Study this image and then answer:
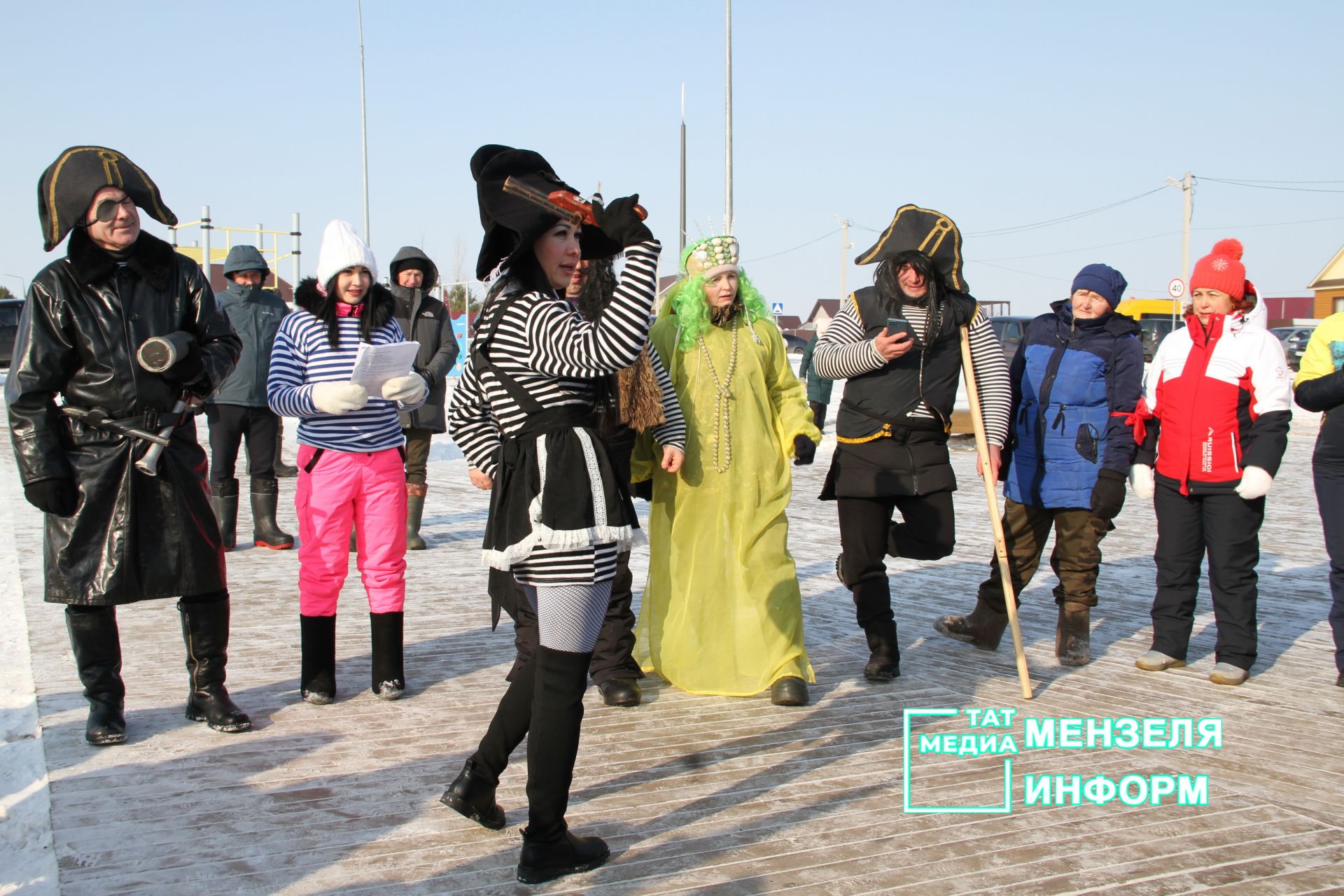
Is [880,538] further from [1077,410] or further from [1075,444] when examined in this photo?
[1077,410]

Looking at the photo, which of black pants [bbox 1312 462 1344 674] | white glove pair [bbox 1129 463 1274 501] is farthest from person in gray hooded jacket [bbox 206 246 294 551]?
black pants [bbox 1312 462 1344 674]

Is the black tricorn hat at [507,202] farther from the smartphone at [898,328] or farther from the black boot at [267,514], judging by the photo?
the black boot at [267,514]

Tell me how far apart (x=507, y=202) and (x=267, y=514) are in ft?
18.3

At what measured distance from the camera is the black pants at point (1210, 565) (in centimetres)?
510

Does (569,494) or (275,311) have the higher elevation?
(275,311)

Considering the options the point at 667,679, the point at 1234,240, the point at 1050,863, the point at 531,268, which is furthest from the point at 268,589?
the point at 1234,240

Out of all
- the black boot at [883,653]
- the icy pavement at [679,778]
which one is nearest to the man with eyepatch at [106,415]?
the icy pavement at [679,778]

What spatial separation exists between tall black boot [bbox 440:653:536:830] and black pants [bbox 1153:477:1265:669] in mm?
3458

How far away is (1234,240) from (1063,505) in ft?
5.11

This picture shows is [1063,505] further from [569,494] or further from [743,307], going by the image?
[569,494]

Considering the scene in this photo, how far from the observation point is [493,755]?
10.8ft

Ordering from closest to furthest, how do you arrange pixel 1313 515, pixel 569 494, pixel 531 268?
pixel 569 494, pixel 531 268, pixel 1313 515

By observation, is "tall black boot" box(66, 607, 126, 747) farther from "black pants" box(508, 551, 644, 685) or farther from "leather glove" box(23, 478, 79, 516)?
"black pants" box(508, 551, 644, 685)

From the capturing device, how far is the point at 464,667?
5176 mm
